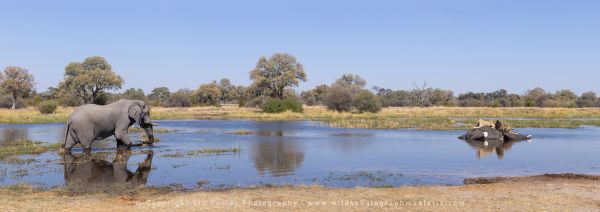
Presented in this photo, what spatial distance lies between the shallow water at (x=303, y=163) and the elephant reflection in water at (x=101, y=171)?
0.09 ft

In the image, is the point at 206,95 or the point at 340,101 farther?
the point at 206,95

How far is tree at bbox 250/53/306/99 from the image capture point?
277ft

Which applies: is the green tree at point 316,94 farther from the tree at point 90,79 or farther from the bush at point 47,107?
the bush at point 47,107

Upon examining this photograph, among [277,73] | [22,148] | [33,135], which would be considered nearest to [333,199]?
[22,148]

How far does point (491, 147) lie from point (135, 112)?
17712 mm

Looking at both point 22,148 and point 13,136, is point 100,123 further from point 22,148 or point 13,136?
point 13,136

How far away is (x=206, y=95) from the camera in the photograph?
11744 centimetres

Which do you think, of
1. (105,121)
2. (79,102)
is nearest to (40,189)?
(105,121)

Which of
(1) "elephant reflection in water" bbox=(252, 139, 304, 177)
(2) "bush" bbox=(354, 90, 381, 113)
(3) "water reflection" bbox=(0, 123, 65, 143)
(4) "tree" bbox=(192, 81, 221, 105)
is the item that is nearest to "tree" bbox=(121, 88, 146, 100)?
(4) "tree" bbox=(192, 81, 221, 105)

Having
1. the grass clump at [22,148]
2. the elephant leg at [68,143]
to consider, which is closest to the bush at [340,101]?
the grass clump at [22,148]

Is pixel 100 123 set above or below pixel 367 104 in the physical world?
below

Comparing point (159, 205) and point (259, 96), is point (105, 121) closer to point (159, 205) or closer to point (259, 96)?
point (159, 205)

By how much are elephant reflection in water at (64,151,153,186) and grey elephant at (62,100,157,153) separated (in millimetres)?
892

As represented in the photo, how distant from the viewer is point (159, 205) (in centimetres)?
1161
